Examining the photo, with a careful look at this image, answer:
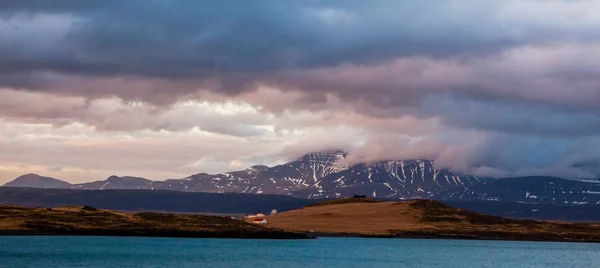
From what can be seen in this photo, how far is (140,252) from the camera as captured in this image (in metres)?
152

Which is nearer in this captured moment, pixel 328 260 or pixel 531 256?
pixel 328 260

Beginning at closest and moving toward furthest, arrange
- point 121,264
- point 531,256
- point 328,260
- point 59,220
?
1. point 121,264
2. point 328,260
3. point 531,256
4. point 59,220

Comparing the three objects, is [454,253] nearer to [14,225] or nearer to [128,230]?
[128,230]

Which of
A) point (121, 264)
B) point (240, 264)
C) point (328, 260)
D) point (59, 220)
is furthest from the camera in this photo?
point (59, 220)

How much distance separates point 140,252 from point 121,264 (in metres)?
30.0

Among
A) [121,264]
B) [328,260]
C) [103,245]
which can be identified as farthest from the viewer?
[103,245]

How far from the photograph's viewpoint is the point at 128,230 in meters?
200

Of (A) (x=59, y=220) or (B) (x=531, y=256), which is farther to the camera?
(A) (x=59, y=220)

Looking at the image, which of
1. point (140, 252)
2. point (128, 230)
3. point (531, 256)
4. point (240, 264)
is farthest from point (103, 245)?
point (531, 256)

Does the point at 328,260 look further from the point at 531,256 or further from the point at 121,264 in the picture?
the point at 531,256

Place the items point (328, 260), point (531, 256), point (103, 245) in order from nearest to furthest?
point (328, 260)
point (103, 245)
point (531, 256)

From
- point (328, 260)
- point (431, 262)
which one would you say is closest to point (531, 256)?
point (431, 262)

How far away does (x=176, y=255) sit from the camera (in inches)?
5802

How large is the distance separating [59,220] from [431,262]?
87411 millimetres
